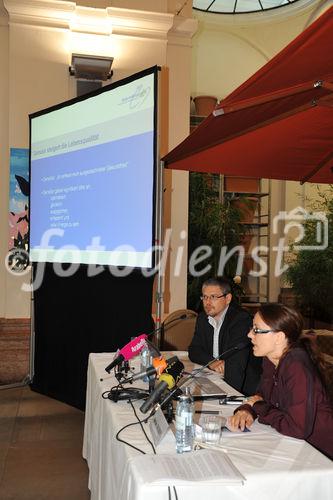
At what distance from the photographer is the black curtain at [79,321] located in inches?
147

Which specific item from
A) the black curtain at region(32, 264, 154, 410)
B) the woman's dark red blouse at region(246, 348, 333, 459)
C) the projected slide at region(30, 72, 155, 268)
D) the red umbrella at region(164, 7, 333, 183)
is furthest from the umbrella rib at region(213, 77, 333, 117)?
the black curtain at region(32, 264, 154, 410)

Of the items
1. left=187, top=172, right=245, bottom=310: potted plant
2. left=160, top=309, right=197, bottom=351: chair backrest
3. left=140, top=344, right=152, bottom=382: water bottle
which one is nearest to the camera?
left=140, top=344, right=152, bottom=382: water bottle

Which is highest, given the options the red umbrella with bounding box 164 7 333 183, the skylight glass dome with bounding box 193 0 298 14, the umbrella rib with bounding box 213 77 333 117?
the skylight glass dome with bounding box 193 0 298 14

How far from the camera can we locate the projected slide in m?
3.53

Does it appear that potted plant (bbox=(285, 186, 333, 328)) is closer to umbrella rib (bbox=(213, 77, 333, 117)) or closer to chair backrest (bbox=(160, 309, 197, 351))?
chair backrest (bbox=(160, 309, 197, 351))

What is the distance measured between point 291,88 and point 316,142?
1.48 meters

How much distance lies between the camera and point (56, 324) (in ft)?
14.6

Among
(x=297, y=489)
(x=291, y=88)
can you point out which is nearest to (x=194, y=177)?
(x=291, y=88)

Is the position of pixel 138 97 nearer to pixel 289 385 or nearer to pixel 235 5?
pixel 289 385

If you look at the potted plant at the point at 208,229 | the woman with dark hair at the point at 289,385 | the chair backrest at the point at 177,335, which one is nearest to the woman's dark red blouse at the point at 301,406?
the woman with dark hair at the point at 289,385

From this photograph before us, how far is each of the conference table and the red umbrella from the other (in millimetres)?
1372

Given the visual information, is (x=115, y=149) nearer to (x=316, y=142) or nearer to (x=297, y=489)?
(x=316, y=142)

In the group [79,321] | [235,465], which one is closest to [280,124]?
[235,465]

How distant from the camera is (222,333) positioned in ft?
10.7
